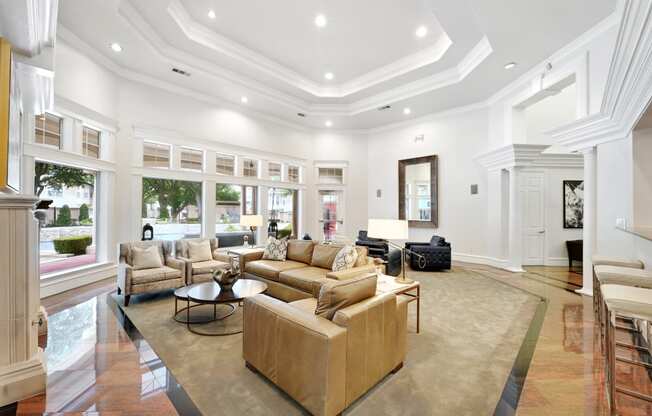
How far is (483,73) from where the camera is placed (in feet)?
18.6

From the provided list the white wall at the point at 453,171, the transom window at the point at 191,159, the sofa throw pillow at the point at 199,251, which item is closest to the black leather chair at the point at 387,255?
the white wall at the point at 453,171

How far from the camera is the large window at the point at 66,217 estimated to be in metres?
4.54

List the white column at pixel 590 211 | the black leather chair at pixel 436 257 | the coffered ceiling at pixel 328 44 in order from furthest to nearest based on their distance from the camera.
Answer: the black leather chair at pixel 436 257 < the white column at pixel 590 211 < the coffered ceiling at pixel 328 44

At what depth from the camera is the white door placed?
7.12m

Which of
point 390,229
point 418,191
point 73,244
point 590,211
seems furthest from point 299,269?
point 418,191

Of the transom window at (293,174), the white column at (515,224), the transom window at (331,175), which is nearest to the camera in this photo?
the white column at (515,224)

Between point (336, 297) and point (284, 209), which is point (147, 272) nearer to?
point (336, 297)

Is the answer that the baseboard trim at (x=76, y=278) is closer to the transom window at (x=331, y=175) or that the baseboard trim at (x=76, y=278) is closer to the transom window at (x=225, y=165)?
the transom window at (x=225, y=165)

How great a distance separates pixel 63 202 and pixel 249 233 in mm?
3637

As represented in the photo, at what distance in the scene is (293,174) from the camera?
28.9ft

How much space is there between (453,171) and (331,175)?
11.9ft

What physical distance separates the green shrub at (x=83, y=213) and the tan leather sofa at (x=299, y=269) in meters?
2.99

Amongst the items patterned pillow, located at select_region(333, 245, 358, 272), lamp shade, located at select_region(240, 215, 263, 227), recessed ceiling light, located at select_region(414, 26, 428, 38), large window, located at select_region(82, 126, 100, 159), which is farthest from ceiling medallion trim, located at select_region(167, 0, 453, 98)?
patterned pillow, located at select_region(333, 245, 358, 272)

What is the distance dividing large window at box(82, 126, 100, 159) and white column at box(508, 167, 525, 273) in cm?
830
